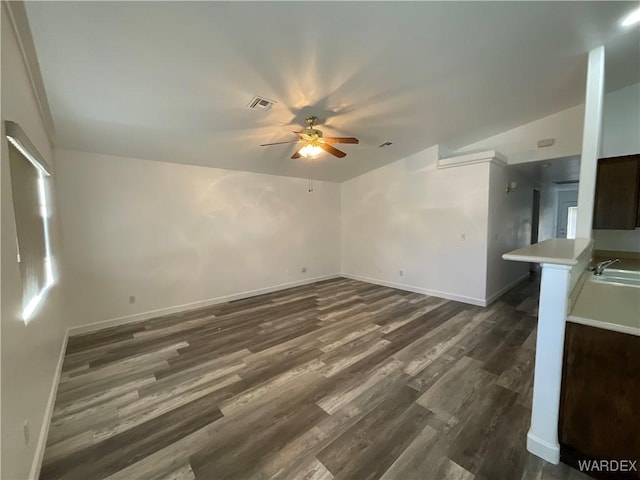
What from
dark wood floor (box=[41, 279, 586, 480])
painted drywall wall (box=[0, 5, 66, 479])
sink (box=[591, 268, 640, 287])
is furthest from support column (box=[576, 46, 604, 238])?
painted drywall wall (box=[0, 5, 66, 479])

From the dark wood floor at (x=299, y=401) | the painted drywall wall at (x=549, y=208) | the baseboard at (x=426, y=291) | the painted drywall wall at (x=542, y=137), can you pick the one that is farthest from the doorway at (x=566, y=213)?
the dark wood floor at (x=299, y=401)

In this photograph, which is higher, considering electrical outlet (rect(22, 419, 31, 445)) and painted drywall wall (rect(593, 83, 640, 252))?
painted drywall wall (rect(593, 83, 640, 252))

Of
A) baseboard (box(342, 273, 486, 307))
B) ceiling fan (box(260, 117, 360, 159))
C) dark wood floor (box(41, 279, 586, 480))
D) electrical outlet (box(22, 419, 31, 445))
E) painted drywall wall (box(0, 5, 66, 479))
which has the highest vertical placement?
ceiling fan (box(260, 117, 360, 159))

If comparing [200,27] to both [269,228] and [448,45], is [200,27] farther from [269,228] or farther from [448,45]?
[269,228]

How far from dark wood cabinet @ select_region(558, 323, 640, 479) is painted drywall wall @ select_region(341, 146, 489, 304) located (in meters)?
3.04

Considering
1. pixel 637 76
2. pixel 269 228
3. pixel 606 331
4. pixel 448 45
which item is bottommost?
pixel 606 331

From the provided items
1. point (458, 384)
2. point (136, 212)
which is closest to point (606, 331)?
point (458, 384)

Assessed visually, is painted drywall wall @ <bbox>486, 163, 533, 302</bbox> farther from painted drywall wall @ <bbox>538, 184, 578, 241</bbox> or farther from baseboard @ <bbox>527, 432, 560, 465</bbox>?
baseboard @ <bbox>527, 432, 560, 465</bbox>

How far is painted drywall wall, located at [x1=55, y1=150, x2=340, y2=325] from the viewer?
337 cm

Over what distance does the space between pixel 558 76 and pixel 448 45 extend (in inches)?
72.6

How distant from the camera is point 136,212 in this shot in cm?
374

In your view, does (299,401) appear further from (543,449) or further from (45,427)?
(45,427)

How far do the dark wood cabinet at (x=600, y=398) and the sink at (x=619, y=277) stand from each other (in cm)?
115

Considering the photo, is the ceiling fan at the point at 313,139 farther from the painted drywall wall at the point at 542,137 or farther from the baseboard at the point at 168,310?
the painted drywall wall at the point at 542,137
